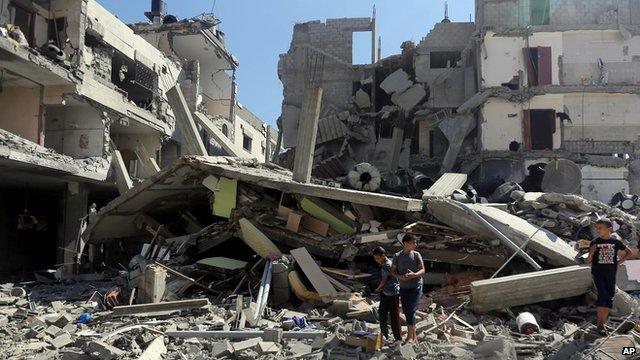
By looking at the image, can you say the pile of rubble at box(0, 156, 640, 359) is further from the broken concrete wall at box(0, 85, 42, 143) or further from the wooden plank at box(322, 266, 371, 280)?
the broken concrete wall at box(0, 85, 42, 143)

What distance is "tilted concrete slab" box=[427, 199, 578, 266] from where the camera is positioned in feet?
30.7

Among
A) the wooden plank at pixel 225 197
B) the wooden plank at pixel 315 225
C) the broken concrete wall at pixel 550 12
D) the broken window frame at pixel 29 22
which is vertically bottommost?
the wooden plank at pixel 315 225

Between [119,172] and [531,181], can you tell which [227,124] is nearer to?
[119,172]

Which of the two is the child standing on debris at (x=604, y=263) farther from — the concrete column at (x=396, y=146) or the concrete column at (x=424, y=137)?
the concrete column at (x=424, y=137)

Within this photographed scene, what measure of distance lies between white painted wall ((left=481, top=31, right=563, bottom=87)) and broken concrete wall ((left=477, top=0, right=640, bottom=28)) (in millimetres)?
684

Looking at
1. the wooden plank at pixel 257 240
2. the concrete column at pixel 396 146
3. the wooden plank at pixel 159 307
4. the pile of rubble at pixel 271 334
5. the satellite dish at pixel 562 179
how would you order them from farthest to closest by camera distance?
the concrete column at pixel 396 146 < the satellite dish at pixel 562 179 < the wooden plank at pixel 257 240 < the wooden plank at pixel 159 307 < the pile of rubble at pixel 271 334

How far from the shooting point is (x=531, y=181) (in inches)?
776

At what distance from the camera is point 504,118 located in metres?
24.5

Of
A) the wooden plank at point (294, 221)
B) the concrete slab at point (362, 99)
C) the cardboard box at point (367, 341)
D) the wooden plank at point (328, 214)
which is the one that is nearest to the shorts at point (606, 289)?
the cardboard box at point (367, 341)

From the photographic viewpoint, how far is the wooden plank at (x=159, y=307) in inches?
340

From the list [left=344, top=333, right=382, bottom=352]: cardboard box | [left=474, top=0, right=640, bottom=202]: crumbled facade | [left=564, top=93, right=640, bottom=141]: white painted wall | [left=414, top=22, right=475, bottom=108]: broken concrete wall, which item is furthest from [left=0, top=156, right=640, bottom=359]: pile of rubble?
[left=414, top=22, right=475, bottom=108]: broken concrete wall

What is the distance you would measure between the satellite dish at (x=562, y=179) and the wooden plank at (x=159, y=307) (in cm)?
1445


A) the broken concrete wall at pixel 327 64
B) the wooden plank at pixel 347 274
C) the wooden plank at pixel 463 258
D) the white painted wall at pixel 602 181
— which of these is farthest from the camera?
the broken concrete wall at pixel 327 64

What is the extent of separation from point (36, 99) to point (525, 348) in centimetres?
1619
